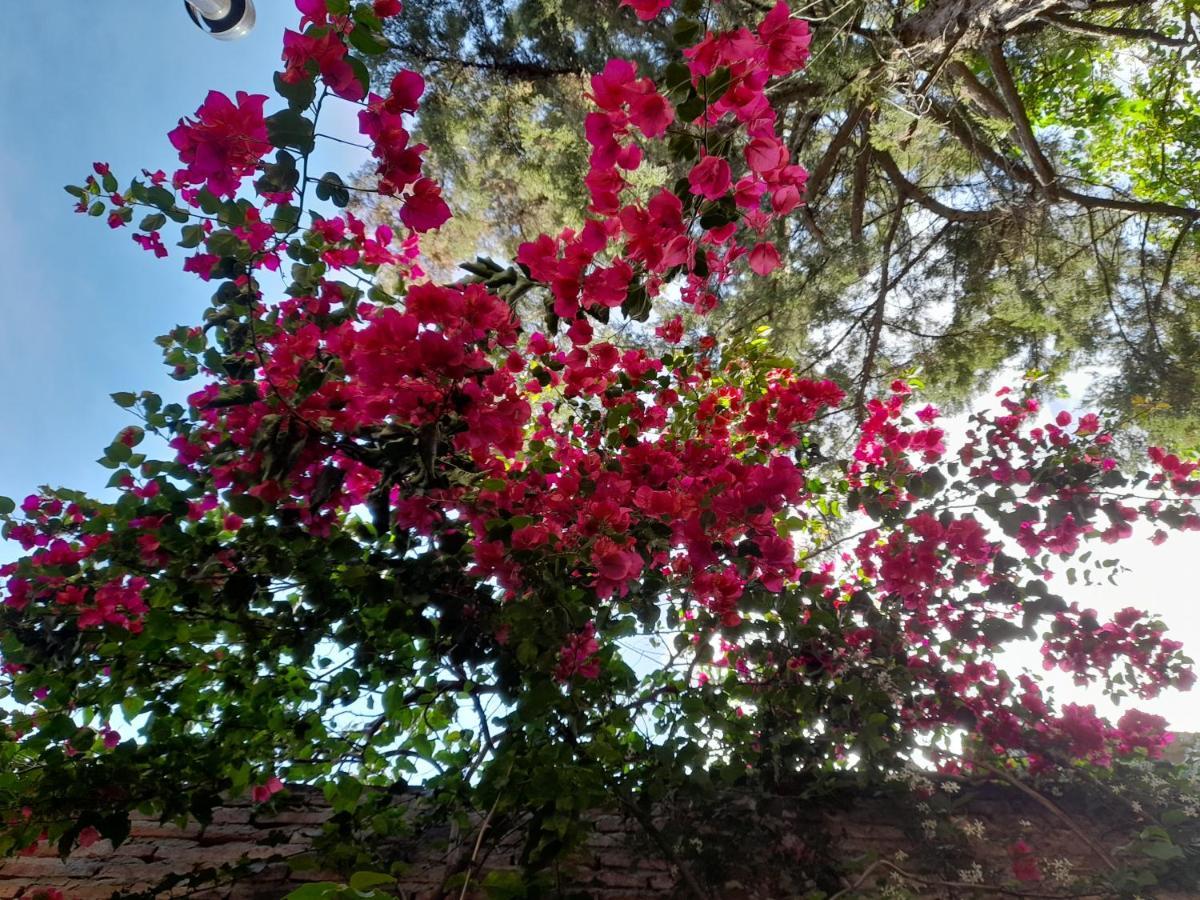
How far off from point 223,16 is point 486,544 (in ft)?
5.28

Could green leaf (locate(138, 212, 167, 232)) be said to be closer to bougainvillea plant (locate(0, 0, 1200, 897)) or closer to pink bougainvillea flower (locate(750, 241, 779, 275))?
bougainvillea plant (locate(0, 0, 1200, 897))

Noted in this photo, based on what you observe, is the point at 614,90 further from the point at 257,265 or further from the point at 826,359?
the point at 826,359

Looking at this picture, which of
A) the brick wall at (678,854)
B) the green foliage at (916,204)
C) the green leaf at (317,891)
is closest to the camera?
the green leaf at (317,891)

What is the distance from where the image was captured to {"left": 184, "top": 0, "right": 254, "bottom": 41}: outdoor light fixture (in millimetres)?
1644

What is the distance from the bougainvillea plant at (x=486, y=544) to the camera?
1345 millimetres

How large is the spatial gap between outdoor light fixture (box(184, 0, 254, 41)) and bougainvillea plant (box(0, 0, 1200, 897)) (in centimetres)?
33

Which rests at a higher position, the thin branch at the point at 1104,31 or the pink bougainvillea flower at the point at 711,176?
the thin branch at the point at 1104,31

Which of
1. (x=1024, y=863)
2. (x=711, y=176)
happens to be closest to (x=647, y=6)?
(x=711, y=176)

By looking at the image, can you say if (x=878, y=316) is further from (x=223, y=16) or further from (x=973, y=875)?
(x=223, y=16)

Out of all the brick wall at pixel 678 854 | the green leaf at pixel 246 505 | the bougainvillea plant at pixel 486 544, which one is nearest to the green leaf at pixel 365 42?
the bougainvillea plant at pixel 486 544

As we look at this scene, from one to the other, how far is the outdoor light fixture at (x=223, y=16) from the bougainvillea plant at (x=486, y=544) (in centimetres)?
33

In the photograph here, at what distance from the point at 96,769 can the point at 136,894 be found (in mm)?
383

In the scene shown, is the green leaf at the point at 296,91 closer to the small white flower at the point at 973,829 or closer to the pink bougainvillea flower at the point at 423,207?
the pink bougainvillea flower at the point at 423,207

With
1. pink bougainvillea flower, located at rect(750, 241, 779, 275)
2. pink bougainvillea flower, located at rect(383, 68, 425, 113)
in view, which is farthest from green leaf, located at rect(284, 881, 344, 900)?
pink bougainvillea flower, located at rect(750, 241, 779, 275)
